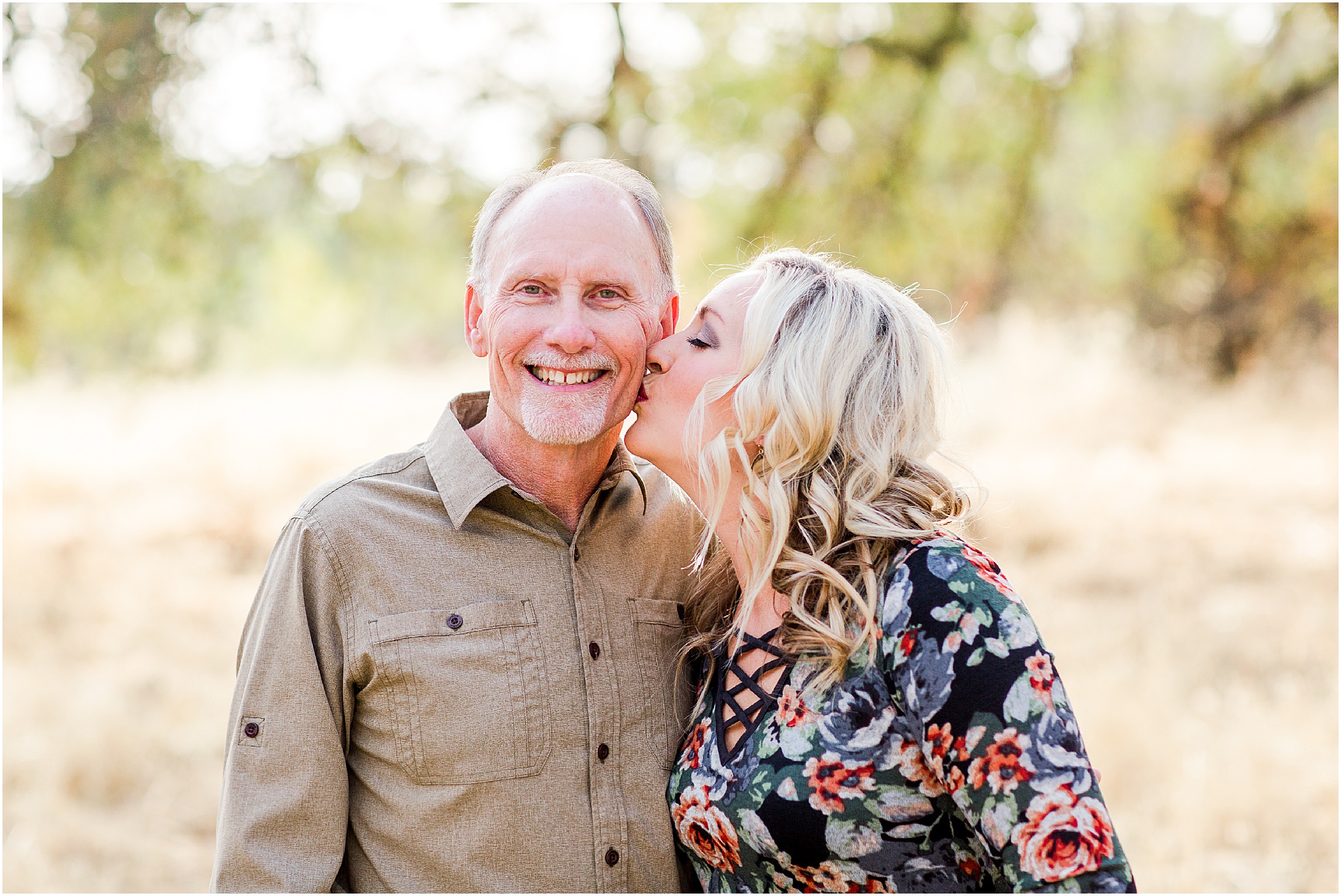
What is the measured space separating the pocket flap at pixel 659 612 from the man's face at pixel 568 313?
394 mm

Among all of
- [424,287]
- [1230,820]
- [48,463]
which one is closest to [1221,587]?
[1230,820]

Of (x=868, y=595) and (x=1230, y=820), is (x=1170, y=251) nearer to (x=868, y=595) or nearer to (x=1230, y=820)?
(x=1230, y=820)

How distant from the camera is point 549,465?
7.89 ft

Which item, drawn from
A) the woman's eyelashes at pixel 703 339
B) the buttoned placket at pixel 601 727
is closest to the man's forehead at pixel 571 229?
the woman's eyelashes at pixel 703 339

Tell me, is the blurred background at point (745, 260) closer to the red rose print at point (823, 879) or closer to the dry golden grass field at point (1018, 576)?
the dry golden grass field at point (1018, 576)

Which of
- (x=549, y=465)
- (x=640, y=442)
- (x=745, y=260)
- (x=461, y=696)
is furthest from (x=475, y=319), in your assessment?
(x=745, y=260)

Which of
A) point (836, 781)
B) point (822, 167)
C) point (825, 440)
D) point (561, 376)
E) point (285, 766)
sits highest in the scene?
point (822, 167)

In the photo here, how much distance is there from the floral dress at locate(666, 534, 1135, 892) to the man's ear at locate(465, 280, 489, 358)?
104 centimetres

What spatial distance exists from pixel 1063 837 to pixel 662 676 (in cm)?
94

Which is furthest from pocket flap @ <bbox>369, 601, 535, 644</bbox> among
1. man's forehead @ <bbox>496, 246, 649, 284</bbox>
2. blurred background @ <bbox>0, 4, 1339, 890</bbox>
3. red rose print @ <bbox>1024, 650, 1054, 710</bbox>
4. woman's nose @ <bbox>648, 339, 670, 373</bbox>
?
blurred background @ <bbox>0, 4, 1339, 890</bbox>

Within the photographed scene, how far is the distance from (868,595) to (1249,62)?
30.6ft

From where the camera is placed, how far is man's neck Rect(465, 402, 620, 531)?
7.90 feet

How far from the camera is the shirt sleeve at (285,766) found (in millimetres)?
2047

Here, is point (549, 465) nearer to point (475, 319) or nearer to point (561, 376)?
point (561, 376)
